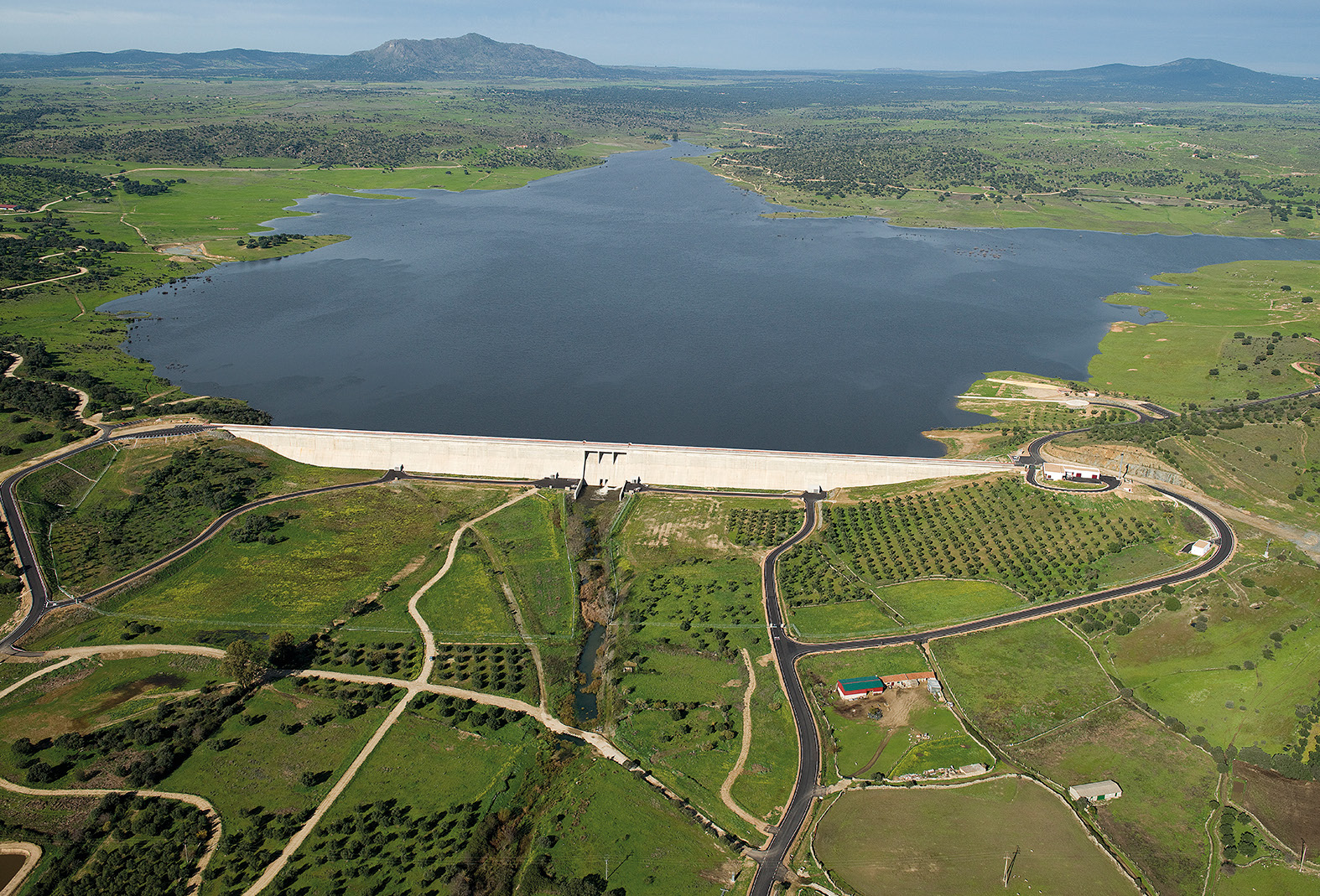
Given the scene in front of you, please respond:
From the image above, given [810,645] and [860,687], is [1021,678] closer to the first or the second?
[860,687]

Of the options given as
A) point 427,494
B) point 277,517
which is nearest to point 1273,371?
point 427,494

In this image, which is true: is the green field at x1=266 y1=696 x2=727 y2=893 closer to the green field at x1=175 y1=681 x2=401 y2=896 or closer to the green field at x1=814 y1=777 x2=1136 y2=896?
the green field at x1=175 y1=681 x2=401 y2=896

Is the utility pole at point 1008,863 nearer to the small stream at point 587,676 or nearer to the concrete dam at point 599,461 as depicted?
the small stream at point 587,676

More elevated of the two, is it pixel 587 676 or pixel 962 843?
pixel 962 843

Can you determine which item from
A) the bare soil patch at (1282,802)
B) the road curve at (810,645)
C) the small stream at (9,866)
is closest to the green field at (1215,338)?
the road curve at (810,645)

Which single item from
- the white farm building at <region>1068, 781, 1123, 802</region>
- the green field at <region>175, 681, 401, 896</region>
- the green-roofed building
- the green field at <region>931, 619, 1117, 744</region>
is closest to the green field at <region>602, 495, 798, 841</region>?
the green-roofed building

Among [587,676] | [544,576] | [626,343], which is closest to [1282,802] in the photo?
[587,676]
